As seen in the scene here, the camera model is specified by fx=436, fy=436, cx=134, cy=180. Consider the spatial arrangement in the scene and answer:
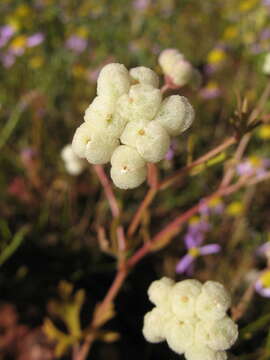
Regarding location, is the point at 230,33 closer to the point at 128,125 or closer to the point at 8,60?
the point at 8,60

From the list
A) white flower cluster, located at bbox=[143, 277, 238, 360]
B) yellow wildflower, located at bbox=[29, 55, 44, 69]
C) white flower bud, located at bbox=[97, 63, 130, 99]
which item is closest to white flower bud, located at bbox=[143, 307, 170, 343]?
white flower cluster, located at bbox=[143, 277, 238, 360]

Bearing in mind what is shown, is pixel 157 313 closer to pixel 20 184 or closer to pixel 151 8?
pixel 20 184

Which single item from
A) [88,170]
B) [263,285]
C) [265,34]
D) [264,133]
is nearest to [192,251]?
[263,285]

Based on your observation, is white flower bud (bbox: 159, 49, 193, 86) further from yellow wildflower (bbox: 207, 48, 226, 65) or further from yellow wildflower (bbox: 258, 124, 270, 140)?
yellow wildflower (bbox: 207, 48, 226, 65)

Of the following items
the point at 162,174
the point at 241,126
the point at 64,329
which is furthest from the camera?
the point at 162,174

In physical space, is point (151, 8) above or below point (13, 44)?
below

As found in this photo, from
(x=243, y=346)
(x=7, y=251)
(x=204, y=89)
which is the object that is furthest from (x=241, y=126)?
(x=204, y=89)
